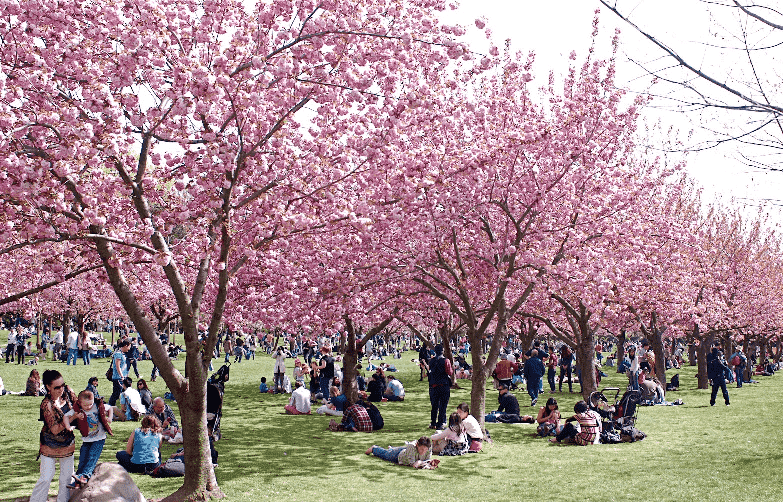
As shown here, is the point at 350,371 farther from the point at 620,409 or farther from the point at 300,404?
the point at 620,409

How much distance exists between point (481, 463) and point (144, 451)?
5.98m

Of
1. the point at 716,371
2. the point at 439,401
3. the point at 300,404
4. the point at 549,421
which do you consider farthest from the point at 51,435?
the point at 716,371

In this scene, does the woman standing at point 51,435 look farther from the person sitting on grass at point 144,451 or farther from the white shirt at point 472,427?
the white shirt at point 472,427

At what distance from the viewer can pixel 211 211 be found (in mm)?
10211

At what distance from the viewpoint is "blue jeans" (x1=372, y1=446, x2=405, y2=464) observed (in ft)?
41.3

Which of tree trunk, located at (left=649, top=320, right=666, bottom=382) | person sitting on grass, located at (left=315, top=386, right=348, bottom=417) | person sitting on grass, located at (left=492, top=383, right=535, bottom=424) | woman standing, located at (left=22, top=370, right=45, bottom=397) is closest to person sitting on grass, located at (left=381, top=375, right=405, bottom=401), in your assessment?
person sitting on grass, located at (left=315, top=386, right=348, bottom=417)

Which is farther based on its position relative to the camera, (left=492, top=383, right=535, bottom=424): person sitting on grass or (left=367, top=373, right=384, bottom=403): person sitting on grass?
(left=367, top=373, right=384, bottom=403): person sitting on grass

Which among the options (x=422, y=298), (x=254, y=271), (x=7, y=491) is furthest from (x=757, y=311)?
(x=7, y=491)

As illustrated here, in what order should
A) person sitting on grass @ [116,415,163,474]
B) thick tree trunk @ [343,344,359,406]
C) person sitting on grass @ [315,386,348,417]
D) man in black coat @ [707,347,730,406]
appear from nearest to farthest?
1. person sitting on grass @ [116,415,163,474]
2. person sitting on grass @ [315,386,348,417]
3. thick tree trunk @ [343,344,359,406]
4. man in black coat @ [707,347,730,406]

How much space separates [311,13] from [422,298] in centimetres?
1024

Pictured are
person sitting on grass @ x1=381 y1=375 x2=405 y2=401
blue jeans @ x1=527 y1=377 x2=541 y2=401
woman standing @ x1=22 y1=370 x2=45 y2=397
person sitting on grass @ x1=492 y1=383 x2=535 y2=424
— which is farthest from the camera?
person sitting on grass @ x1=381 y1=375 x2=405 y2=401

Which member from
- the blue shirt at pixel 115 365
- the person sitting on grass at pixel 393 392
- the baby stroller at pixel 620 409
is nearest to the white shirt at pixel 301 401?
the person sitting on grass at pixel 393 392

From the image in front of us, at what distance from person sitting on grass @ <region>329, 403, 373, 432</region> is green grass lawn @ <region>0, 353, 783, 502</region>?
390 mm

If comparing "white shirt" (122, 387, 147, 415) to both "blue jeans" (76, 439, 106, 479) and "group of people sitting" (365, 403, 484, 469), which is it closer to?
"group of people sitting" (365, 403, 484, 469)
